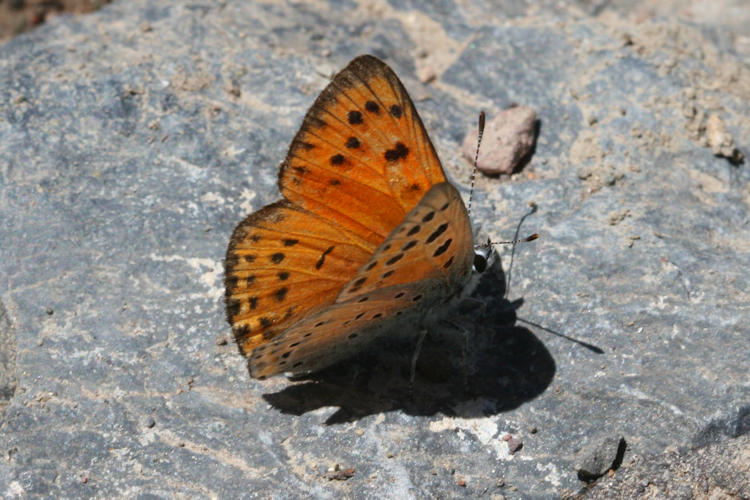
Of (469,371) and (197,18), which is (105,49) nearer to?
(197,18)

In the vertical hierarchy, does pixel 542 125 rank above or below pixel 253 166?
above

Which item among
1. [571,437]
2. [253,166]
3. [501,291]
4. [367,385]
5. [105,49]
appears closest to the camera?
[571,437]

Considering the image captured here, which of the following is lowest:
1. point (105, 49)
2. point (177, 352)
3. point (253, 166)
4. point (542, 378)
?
point (177, 352)

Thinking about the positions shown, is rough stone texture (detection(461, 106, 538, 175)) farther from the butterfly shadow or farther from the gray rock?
the gray rock

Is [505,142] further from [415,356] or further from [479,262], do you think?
[415,356]

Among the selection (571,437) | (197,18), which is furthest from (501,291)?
(197,18)

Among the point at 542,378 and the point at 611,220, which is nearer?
the point at 542,378

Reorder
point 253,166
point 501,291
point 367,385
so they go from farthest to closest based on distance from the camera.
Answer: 1. point 253,166
2. point 501,291
3. point 367,385

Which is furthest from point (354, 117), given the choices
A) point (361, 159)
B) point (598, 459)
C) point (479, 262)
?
point (598, 459)
